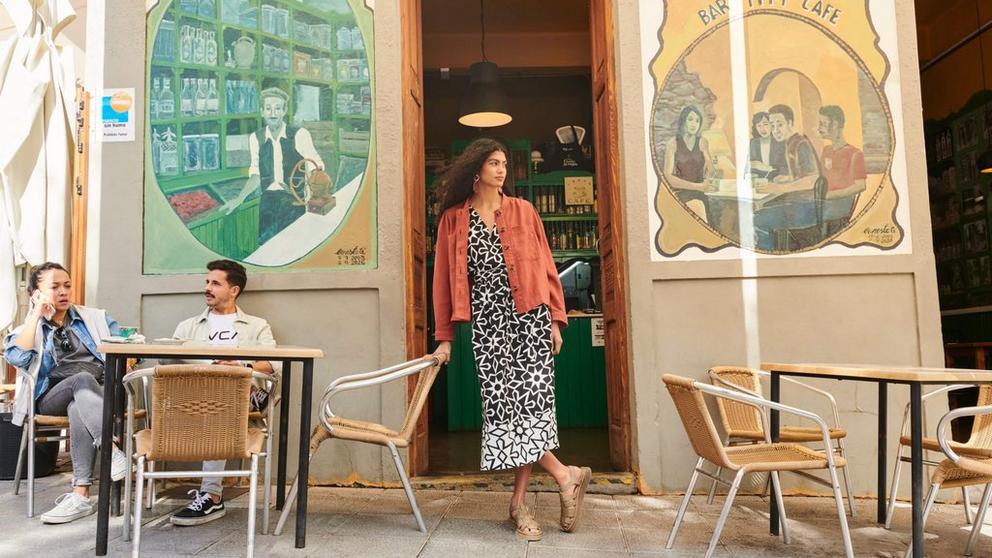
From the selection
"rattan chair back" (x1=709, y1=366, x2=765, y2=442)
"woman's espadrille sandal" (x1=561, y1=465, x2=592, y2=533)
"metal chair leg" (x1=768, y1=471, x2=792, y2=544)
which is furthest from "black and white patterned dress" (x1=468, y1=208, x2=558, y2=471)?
"rattan chair back" (x1=709, y1=366, x2=765, y2=442)

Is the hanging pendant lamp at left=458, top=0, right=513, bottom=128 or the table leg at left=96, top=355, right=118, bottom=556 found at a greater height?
the hanging pendant lamp at left=458, top=0, right=513, bottom=128

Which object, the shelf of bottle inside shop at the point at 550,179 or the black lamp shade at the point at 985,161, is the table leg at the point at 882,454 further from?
the black lamp shade at the point at 985,161

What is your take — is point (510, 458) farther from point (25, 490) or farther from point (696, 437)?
point (25, 490)

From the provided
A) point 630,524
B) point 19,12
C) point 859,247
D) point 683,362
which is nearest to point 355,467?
point 630,524

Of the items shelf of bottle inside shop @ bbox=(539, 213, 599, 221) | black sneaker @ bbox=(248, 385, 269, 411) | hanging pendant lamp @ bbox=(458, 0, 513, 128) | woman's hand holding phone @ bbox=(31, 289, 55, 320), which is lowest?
black sneaker @ bbox=(248, 385, 269, 411)

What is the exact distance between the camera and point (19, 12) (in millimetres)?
4770

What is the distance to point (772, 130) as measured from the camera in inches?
172

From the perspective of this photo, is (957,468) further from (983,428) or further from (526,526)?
(526,526)

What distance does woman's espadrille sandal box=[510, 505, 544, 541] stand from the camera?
3.24 m

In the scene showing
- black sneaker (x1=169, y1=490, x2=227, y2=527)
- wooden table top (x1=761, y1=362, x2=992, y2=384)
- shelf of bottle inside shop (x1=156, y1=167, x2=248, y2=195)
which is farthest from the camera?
shelf of bottle inside shop (x1=156, y1=167, x2=248, y2=195)

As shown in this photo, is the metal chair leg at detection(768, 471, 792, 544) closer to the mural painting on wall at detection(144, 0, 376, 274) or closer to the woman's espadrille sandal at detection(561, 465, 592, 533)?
the woman's espadrille sandal at detection(561, 465, 592, 533)

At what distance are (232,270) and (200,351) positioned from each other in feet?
4.80

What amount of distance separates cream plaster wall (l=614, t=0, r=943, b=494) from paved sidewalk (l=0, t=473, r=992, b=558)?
481 mm
